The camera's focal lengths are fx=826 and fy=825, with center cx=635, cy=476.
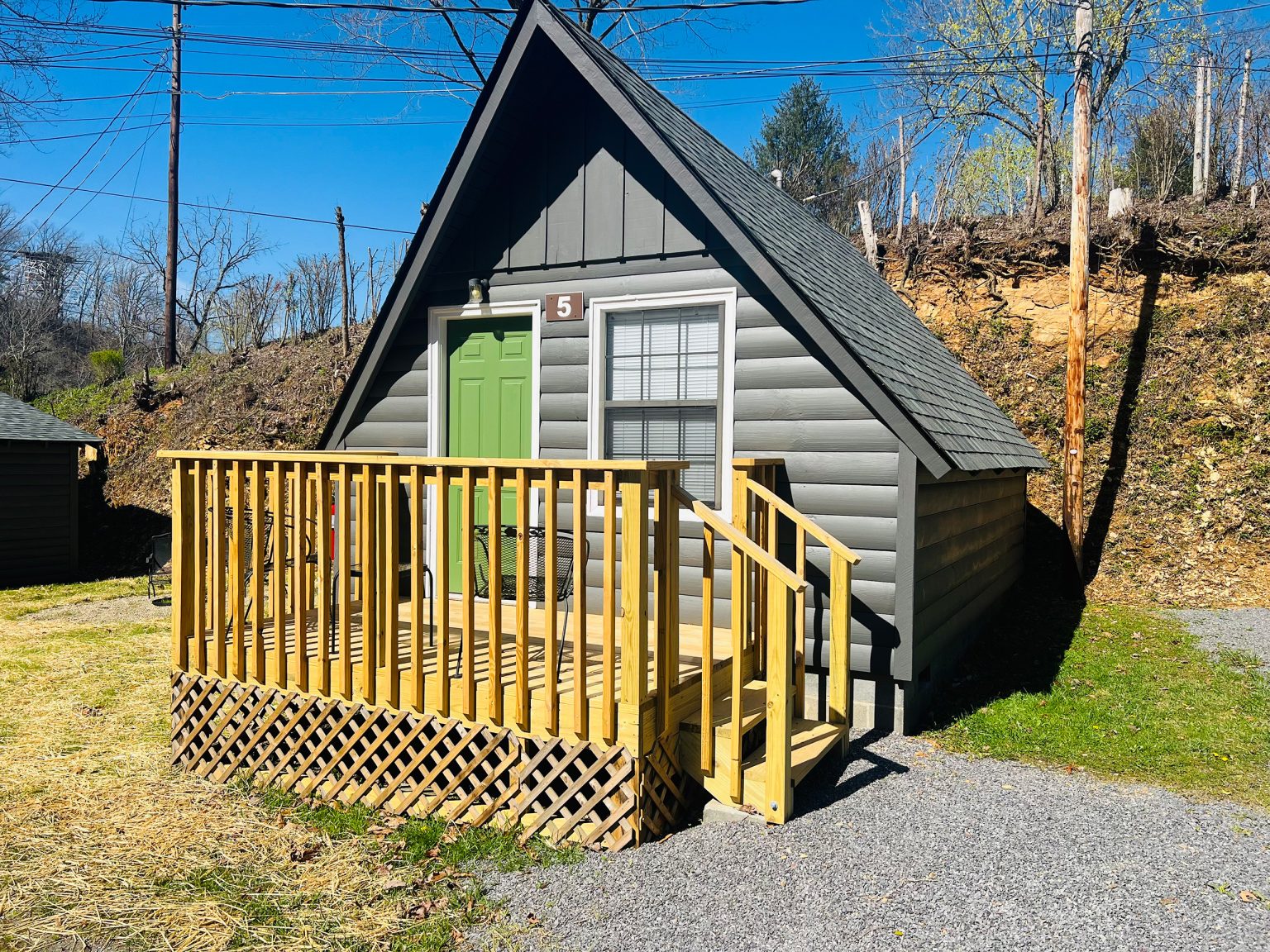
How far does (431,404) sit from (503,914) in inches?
178

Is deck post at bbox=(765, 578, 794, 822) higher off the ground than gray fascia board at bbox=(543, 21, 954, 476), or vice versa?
gray fascia board at bbox=(543, 21, 954, 476)

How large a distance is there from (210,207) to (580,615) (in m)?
31.7

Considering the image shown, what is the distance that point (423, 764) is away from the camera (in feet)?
14.5

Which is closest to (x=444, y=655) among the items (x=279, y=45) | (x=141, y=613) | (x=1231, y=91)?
(x=141, y=613)

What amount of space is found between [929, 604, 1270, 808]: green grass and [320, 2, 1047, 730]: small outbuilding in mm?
604

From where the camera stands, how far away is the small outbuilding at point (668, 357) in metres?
5.38

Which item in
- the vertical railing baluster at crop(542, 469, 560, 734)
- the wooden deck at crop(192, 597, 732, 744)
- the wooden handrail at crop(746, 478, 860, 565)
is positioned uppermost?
the wooden handrail at crop(746, 478, 860, 565)

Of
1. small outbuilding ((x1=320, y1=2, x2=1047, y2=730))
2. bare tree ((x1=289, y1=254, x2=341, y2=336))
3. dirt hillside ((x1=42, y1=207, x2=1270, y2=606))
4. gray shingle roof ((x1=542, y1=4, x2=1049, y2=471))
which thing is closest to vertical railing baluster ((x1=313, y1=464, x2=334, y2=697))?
small outbuilding ((x1=320, y1=2, x2=1047, y2=730))

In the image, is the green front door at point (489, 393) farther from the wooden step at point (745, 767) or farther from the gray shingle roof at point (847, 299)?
the wooden step at point (745, 767)

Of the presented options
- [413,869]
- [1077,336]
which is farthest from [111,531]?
[1077,336]

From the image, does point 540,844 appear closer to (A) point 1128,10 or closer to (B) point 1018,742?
(B) point 1018,742

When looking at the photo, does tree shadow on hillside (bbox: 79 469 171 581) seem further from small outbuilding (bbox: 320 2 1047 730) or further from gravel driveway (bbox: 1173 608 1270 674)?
gravel driveway (bbox: 1173 608 1270 674)

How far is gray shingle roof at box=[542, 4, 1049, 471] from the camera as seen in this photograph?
18.0 ft

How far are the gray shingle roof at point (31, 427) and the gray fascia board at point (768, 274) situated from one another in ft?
39.1
